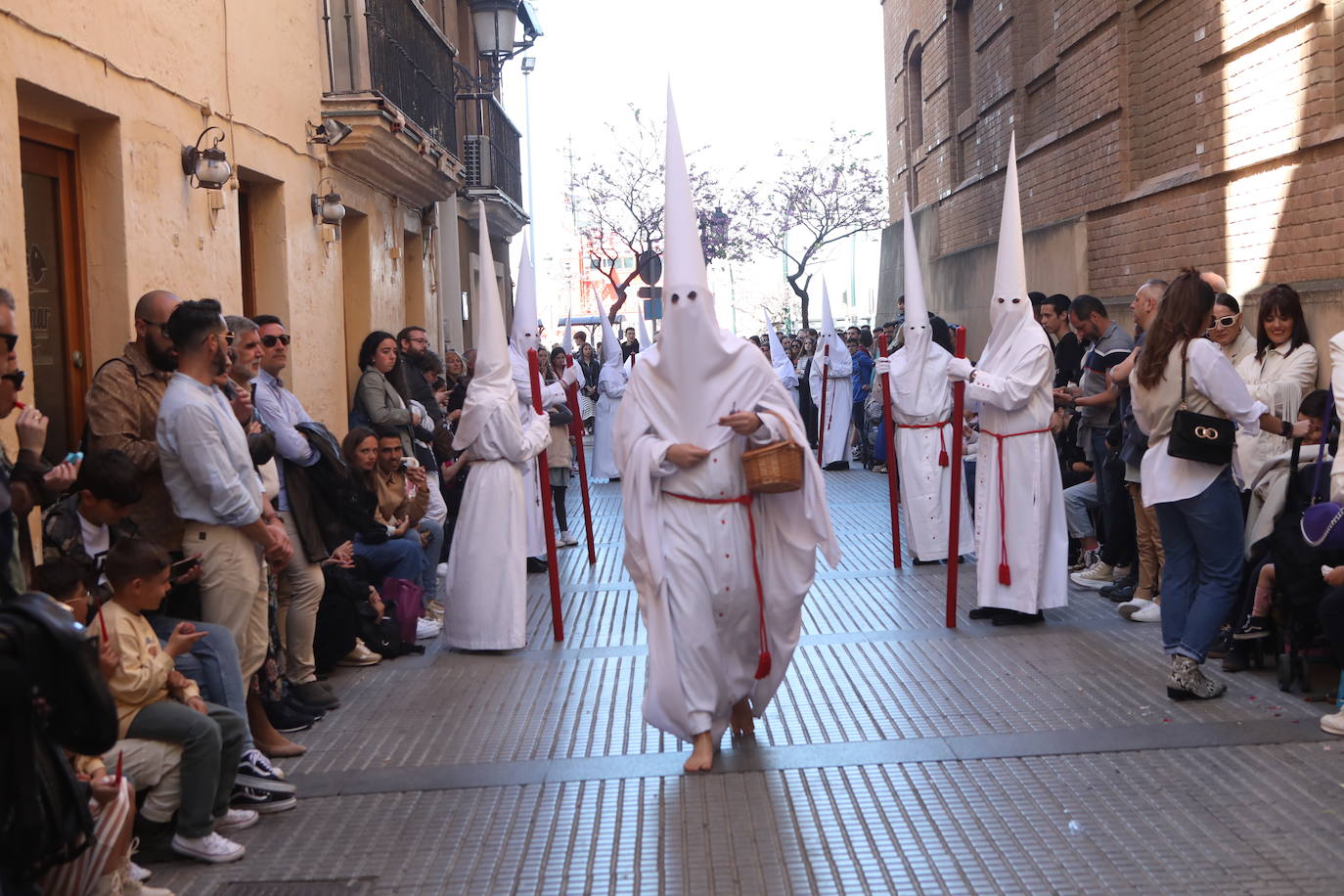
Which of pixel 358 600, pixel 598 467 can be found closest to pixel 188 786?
pixel 358 600

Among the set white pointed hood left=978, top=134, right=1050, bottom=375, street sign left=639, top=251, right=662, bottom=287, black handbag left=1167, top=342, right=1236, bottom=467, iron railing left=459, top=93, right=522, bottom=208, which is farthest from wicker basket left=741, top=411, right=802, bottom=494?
street sign left=639, top=251, right=662, bottom=287

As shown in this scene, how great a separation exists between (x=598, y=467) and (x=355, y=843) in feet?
49.3

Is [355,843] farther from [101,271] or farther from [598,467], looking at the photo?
[598,467]

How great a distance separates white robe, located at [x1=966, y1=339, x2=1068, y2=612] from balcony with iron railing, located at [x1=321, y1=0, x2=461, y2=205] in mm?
6550

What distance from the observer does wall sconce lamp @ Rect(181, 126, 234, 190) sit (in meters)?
9.36

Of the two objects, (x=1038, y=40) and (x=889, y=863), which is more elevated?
(x=1038, y=40)

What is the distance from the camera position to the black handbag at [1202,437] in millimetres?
6645

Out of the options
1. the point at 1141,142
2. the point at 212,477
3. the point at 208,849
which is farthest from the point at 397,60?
the point at 208,849

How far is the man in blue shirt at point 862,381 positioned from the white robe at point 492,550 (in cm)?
1168

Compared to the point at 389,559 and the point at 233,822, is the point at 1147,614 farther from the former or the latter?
the point at 233,822

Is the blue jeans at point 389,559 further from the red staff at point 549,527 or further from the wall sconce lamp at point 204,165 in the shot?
the wall sconce lamp at point 204,165

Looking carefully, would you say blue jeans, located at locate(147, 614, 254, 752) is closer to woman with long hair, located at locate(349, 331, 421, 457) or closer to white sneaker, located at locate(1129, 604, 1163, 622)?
woman with long hair, located at locate(349, 331, 421, 457)

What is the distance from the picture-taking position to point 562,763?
6305 mm

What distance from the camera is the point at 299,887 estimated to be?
491 cm
